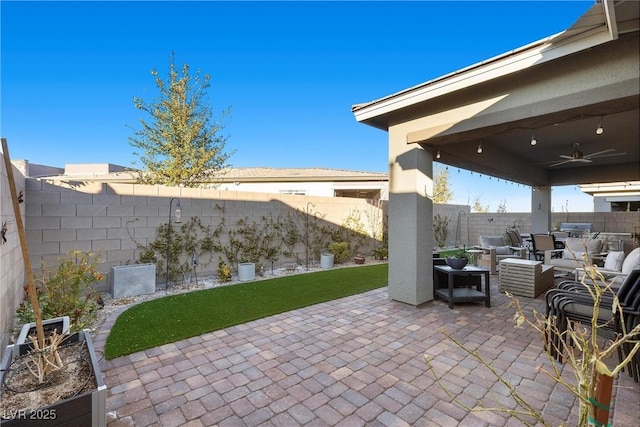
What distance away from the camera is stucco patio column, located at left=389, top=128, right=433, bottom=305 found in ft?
17.4

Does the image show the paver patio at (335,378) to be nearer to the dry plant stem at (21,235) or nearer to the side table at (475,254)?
the dry plant stem at (21,235)

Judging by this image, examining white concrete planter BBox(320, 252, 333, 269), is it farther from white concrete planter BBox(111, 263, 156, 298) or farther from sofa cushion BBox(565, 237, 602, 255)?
sofa cushion BBox(565, 237, 602, 255)

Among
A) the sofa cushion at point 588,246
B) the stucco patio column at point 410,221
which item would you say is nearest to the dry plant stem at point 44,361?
the stucco patio column at point 410,221

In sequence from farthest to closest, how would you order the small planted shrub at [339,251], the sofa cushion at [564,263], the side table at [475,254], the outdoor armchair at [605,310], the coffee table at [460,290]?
the small planted shrub at [339,251]
the side table at [475,254]
the sofa cushion at [564,263]
the coffee table at [460,290]
the outdoor armchair at [605,310]

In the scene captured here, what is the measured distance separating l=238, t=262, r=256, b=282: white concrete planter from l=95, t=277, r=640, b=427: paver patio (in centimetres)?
311

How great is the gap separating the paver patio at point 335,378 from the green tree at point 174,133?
700 cm

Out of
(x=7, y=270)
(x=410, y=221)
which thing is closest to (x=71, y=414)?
(x=7, y=270)

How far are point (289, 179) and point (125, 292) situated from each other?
441 inches

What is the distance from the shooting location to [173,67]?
34.7ft

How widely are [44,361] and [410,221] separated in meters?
4.90

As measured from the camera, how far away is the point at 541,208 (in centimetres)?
1181

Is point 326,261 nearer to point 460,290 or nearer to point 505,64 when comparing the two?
point 460,290

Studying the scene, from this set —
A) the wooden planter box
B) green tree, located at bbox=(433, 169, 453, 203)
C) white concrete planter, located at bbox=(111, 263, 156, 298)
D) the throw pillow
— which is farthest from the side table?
green tree, located at bbox=(433, 169, 453, 203)

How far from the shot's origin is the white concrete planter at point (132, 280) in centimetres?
591
